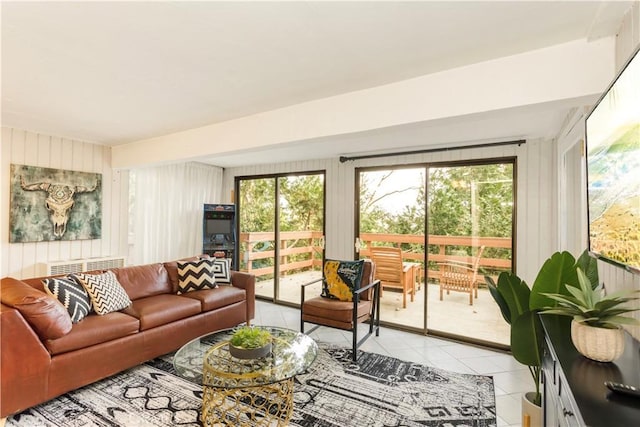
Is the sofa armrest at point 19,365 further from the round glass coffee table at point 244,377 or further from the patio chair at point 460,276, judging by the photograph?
the patio chair at point 460,276

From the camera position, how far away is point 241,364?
2160 mm

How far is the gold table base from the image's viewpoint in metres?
2.03

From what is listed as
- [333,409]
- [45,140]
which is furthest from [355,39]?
[45,140]

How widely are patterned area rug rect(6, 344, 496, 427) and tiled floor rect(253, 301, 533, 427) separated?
0.12m

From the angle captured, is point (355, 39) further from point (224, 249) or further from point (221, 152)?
point (224, 249)

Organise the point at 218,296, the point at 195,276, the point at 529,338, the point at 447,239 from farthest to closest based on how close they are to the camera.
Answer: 1. the point at 447,239
2. the point at 195,276
3. the point at 218,296
4. the point at 529,338

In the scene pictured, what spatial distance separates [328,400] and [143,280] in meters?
2.43

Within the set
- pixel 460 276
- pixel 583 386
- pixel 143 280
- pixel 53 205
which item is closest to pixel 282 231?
pixel 143 280

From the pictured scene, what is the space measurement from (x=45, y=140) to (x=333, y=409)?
4.31 m

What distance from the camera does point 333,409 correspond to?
7.64ft

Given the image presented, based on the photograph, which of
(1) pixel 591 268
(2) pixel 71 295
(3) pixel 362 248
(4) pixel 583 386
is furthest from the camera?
(3) pixel 362 248

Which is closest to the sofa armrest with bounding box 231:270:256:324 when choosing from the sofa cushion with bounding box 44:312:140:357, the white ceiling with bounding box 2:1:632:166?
the sofa cushion with bounding box 44:312:140:357

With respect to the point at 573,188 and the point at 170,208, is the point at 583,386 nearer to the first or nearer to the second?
the point at 573,188

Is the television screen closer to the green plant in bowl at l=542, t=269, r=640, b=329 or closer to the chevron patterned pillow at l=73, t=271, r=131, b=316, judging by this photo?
the chevron patterned pillow at l=73, t=271, r=131, b=316
